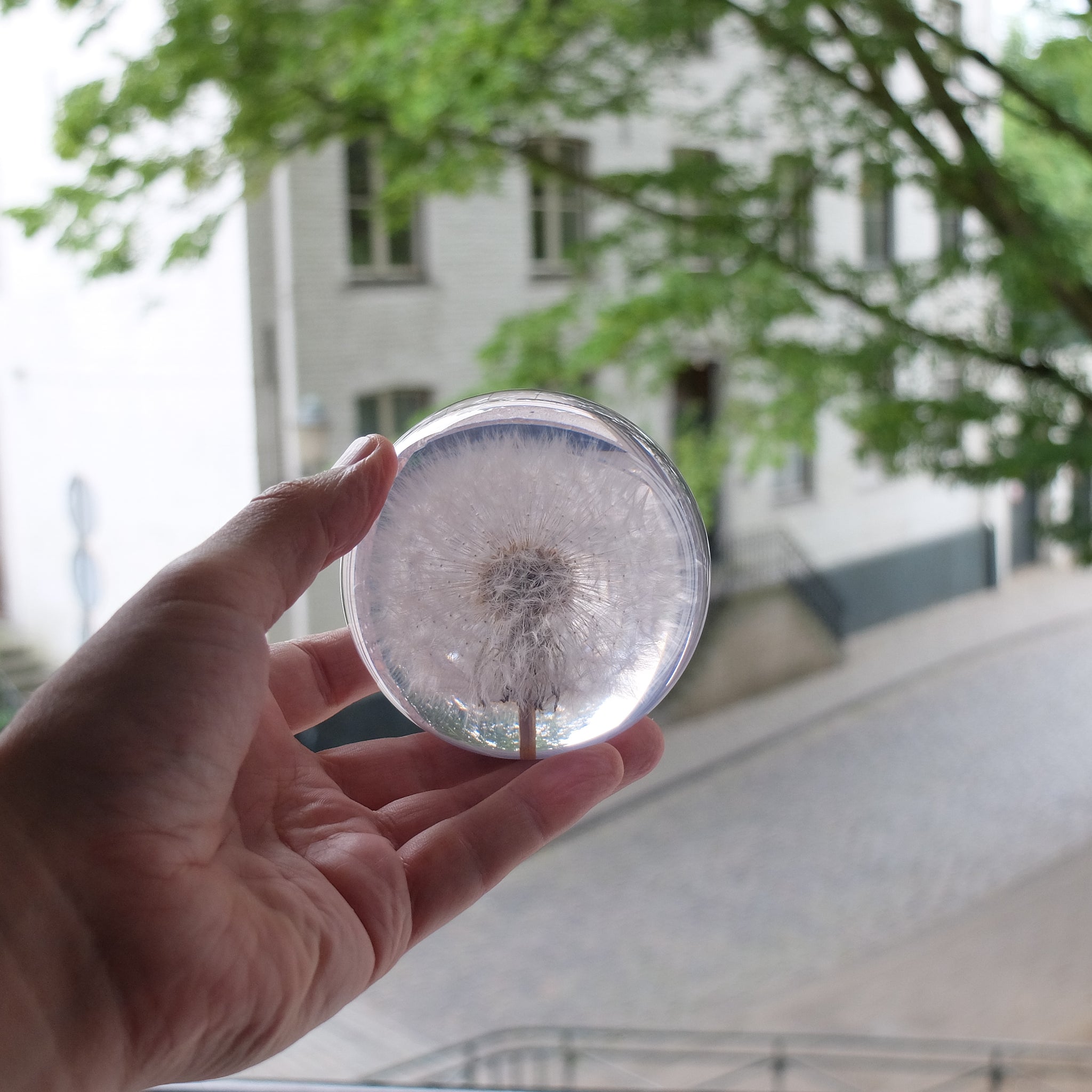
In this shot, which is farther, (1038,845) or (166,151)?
(1038,845)

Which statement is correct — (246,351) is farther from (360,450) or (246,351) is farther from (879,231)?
(879,231)

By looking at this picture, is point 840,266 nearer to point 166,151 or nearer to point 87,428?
point 166,151

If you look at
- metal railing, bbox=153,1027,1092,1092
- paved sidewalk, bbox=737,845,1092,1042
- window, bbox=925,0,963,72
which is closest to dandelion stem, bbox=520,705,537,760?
metal railing, bbox=153,1027,1092,1092

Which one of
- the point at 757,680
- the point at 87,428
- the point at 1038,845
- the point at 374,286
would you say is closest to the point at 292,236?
the point at 374,286

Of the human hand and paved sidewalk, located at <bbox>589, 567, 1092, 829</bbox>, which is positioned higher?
the human hand

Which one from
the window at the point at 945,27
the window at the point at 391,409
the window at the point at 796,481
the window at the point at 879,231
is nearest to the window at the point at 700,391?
the window at the point at 796,481

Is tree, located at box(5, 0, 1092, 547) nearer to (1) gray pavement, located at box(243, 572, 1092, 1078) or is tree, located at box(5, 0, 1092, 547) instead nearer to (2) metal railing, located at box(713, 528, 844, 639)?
(1) gray pavement, located at box(243, 572, 1092, 1078)
